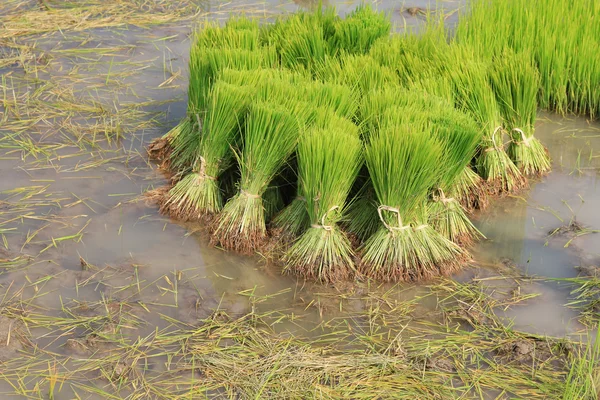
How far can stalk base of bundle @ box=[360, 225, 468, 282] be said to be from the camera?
345 cm

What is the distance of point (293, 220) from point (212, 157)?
51 cm

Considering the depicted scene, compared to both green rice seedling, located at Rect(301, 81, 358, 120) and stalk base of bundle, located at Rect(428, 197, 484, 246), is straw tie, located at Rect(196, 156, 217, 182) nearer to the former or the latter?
green rice seedling, located at Rect(301, 81, 358, 120)

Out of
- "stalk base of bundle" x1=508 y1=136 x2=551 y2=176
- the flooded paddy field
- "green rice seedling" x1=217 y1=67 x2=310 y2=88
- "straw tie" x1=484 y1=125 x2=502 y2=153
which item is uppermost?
"green rice seedling" x1=217 y1=67 x2=310 y2=88

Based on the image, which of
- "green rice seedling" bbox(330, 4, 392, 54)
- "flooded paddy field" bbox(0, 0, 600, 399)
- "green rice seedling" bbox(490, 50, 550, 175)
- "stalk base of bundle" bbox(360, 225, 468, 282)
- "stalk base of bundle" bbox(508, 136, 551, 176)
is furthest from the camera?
"green rice seedling" bbox(330, 4, 392, 54)

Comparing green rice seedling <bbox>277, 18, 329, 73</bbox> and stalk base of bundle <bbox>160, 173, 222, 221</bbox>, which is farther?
green rice seedling <bbox>277, 18, 329, 73</bbox>

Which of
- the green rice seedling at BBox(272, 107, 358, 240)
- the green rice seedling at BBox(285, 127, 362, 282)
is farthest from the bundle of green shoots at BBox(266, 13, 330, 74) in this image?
the green rice seedling at BBox(285, 127, 362, 282)

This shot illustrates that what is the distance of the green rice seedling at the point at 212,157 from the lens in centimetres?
369

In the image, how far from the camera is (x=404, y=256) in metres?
3.46

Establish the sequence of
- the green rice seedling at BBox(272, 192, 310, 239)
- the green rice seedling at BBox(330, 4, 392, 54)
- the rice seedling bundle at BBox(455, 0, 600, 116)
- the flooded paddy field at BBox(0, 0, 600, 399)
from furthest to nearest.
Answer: the rice seedling bundle at BBox(455, 0, 600, 116) → the green rice seedling at BBox(330, 4, 392, 54) → the green rice seedling at BBox(272, 192, 310, 239) → the flooded paddy field at BBox(0, 0, 600, 399)

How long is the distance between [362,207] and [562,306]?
0.95 meters

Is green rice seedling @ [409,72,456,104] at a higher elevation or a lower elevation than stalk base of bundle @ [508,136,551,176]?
higher

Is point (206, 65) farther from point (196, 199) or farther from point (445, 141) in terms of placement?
point (445, 141)

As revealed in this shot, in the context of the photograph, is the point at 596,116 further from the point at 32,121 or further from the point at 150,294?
the point at 32,121

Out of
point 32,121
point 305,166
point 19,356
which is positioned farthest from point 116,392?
point 32,121
